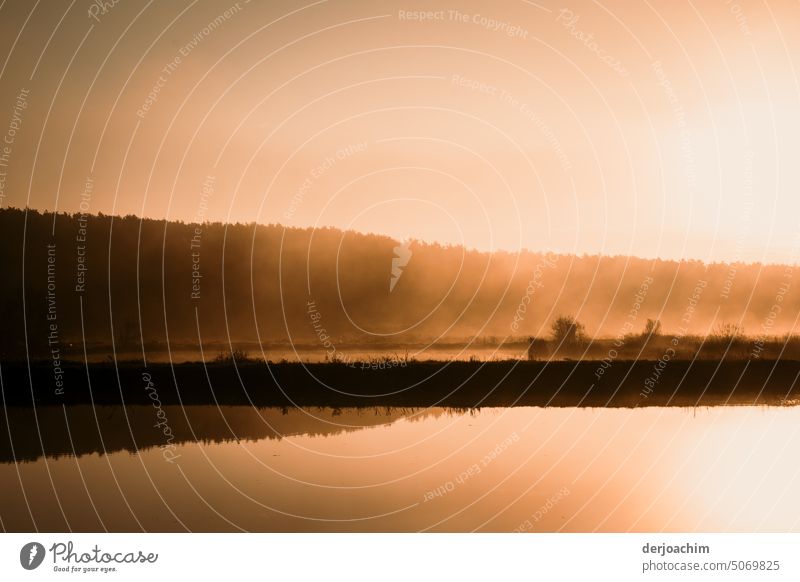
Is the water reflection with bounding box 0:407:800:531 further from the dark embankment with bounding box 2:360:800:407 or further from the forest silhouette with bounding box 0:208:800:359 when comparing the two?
the forest silhouette with bounding box 0:208:800:359

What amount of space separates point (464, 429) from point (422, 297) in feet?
2.85

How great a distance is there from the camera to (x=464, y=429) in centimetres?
557

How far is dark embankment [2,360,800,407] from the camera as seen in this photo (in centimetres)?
552

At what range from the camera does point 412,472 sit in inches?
213

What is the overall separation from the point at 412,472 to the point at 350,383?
0.67m

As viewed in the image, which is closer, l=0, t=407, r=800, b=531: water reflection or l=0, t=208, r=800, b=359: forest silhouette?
l=0, t=407, r=800, b=531: water reflection
